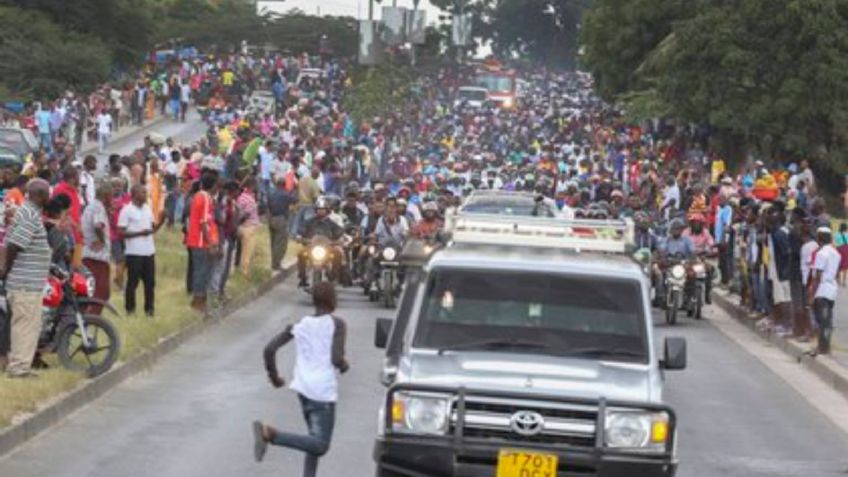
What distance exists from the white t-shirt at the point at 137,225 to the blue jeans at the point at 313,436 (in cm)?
1161

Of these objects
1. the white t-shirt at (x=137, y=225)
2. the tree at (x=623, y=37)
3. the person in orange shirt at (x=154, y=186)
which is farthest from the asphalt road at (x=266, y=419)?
the tree at (x=623, y=37)

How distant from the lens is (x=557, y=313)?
14.2m

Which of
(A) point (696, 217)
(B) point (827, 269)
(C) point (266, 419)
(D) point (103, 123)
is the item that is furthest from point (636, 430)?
(D) point (103, 123)

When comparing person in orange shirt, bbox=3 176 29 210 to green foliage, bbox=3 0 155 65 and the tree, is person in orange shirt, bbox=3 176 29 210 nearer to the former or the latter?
the tree

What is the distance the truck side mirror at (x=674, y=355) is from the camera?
46.6ft

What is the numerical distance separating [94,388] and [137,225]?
17.5 ft

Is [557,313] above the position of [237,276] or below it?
above

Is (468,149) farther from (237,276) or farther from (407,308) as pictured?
(407,308)

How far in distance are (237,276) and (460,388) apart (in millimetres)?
22070

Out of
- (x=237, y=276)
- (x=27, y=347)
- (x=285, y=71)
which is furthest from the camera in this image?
(x=285, y=71)

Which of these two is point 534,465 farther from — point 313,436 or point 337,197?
point 337,197

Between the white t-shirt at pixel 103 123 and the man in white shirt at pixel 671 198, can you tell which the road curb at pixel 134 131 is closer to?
the white t-shirt at pixel 103 123

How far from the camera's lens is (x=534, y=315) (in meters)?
14.2

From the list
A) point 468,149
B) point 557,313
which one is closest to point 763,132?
point 468,149
